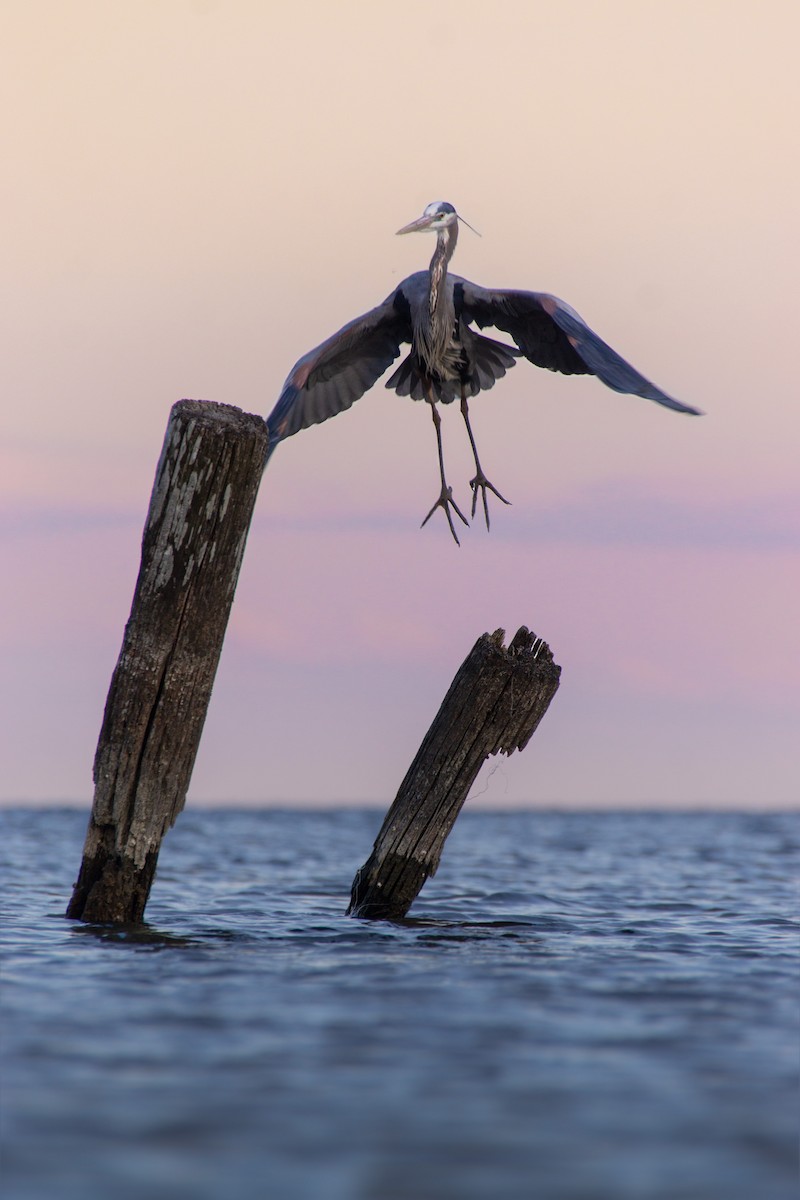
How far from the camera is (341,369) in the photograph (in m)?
10.7

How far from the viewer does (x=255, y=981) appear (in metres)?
6.43

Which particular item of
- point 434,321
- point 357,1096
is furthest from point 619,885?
point 357,1096

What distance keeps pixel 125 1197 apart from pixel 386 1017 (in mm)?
2253

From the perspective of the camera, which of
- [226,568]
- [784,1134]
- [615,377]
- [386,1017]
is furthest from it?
[615,377]

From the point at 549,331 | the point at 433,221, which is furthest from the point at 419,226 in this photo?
the point at 549,331

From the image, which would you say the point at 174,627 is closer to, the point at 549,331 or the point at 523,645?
the point at 523,645

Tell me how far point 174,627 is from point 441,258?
4200mm

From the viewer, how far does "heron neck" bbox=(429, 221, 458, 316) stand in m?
10.0

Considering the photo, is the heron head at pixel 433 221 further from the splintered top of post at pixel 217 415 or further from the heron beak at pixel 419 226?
the splintered top of post at pixel 217 415

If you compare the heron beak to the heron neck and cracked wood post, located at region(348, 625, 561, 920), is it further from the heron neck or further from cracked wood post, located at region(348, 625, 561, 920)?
cracked wood post, located at region(348, 625, 561, 920)

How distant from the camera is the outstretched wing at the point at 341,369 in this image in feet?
33.4

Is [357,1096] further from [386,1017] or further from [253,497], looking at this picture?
[253,497]

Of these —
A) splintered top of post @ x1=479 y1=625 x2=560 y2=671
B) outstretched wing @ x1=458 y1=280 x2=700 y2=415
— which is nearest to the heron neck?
outstretched wing @ x1=458 y1=280 x2=700 y2=415

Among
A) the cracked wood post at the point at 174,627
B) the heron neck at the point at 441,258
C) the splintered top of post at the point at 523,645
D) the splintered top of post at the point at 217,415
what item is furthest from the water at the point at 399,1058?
the heron neck at the point at 441,258
